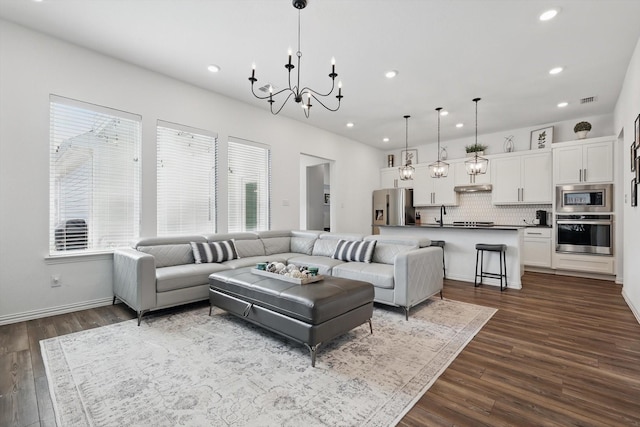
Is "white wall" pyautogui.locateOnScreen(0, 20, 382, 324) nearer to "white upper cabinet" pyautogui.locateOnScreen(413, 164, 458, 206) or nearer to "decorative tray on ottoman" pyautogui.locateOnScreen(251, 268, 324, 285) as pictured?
"decorative tray on ottoman" pyautogui.locateOnScreen(251, 268, 324, 285)

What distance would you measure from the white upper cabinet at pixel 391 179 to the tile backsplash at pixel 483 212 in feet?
2.96

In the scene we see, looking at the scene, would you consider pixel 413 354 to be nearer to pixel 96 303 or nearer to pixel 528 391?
pixel 528 391

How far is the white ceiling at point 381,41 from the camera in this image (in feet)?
9.05

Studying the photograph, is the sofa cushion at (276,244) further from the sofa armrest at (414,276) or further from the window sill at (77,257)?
the sofa armrest at (414,276)

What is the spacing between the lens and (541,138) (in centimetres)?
616

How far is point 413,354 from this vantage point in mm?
2428

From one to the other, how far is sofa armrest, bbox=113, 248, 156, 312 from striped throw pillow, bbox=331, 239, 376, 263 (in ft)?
7.91

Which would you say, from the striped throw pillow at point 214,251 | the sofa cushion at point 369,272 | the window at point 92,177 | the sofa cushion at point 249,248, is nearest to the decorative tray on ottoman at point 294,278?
the sofa cushion at point 369,272

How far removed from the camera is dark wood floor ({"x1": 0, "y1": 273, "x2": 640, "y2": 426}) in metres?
1.69

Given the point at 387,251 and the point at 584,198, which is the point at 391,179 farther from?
the point at 387,251

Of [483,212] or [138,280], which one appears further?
[483,212]

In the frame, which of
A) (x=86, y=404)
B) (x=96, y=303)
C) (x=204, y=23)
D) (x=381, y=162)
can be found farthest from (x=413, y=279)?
(x=381, y=162)

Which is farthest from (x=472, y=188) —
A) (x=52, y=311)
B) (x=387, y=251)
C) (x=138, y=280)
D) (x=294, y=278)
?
(x=52, y=311)

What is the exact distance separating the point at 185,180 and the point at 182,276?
1.70 m
